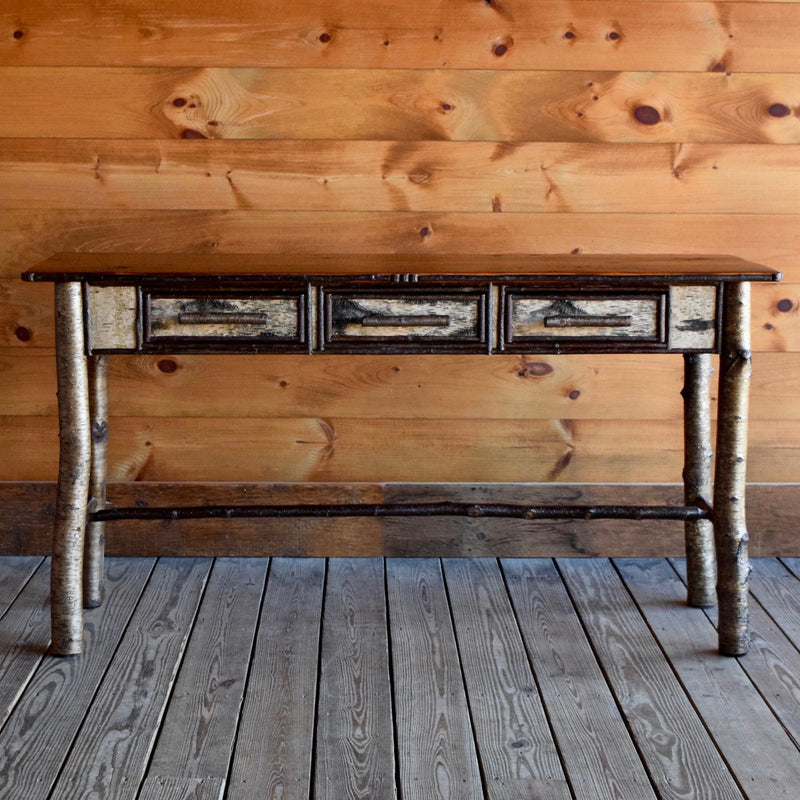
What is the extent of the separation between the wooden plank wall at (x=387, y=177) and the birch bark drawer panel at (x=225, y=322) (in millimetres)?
565

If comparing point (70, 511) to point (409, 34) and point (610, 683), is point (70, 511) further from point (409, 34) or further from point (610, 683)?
point (409, 34)

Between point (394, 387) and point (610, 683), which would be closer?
point (610, 683)

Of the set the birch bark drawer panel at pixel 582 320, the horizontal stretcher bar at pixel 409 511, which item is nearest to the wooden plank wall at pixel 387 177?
the horizontal stretcher bar at pixel 409 511

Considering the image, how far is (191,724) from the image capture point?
1927 millimetres

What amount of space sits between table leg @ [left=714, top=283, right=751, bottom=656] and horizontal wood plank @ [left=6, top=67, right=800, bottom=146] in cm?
82

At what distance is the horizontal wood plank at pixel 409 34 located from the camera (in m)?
2.57

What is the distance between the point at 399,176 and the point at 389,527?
964 mm

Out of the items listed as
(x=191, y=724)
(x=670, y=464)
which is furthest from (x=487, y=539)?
(x=191, y=724)

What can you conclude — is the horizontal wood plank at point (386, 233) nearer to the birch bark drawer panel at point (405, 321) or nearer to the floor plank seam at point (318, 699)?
the birch bark drawer panel at point (405, 321)

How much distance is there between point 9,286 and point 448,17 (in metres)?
1.36

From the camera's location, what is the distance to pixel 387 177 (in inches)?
104

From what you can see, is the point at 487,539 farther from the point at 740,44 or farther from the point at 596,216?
the point at 740,44

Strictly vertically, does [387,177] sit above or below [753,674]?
above

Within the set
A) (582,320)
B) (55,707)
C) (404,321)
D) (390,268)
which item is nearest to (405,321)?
(404,321)
